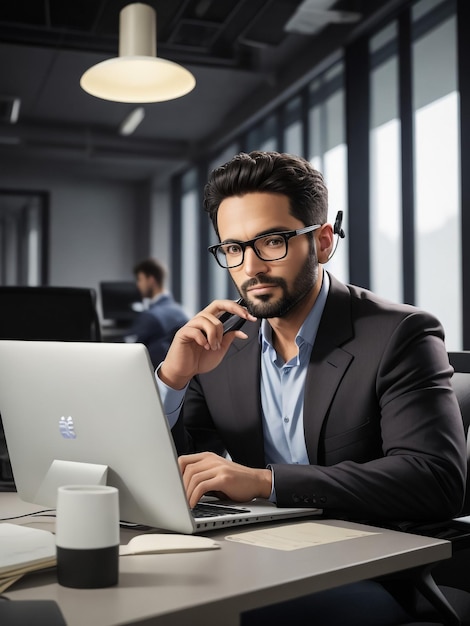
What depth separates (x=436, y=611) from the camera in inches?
46.0

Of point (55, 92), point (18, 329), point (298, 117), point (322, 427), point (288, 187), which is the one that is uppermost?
point (55, 92)

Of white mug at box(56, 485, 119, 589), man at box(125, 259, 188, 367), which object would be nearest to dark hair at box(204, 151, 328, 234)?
white mug at box(56, 485, 119, 589)

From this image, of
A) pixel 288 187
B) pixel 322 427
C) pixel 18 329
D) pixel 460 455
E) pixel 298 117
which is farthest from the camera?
pixel 298 117

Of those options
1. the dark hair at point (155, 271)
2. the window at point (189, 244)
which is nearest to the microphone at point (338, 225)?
the dark hair at point (155, 271)

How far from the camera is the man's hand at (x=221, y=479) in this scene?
4.05 feet

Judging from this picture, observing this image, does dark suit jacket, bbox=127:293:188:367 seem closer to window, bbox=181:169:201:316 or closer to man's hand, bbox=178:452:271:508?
window, bbox=181:169:201:316

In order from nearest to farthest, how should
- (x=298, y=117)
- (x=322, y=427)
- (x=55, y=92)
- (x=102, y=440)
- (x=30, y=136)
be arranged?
(x=102, y=440) → (x=322, y=427) → (x=298, y=117) → (x=55, y=92) → (x=30, y=136)

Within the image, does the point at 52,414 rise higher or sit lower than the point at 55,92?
lower

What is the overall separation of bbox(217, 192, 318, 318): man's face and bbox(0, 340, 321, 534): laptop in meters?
0.49

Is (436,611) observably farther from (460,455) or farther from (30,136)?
(30,136)

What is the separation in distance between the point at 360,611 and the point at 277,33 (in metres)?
4.50

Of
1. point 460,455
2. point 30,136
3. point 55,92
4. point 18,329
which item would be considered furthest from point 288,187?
point 30,136

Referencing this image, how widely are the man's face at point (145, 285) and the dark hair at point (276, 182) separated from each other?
504cm

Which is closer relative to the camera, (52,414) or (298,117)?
(52,414)
